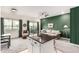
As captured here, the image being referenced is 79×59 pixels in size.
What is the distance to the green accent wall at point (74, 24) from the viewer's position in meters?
1.07

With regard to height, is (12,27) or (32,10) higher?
(32,10)

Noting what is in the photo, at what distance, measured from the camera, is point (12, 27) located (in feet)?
3.98

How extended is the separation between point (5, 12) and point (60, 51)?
122cm

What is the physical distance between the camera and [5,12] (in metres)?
1.17

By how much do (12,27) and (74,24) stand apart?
115 centimetres

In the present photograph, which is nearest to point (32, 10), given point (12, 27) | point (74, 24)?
point (12, 27)

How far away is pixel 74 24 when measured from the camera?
1133mm

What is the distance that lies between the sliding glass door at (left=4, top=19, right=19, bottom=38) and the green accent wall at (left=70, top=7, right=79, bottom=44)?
39.6 inches

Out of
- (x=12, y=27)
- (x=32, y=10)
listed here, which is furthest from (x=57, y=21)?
(x=12, y=27)

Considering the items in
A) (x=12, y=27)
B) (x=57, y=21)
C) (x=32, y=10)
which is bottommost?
(x=12, y=27)

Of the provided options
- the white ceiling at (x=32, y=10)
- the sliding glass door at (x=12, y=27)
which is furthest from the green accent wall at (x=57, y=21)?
the sliding glass door at (x=12, y=27)

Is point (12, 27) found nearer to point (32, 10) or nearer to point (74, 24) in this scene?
point (32, 10)
